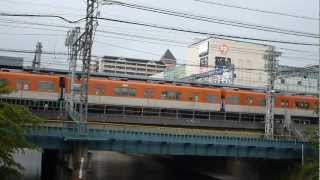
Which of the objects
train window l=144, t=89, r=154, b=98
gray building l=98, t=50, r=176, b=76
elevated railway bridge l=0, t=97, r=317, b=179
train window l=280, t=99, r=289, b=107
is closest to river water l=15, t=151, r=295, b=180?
elevated railway bridge l=0, t=97, r=317, b=179

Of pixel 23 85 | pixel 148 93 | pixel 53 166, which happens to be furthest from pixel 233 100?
pixel 23 85

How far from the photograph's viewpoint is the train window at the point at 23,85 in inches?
1655

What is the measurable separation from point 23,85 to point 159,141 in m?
13.0

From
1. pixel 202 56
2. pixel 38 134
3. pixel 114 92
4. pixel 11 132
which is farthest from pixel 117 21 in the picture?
pixel 202 56

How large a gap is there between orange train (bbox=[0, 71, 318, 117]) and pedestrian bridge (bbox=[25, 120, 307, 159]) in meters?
6.47

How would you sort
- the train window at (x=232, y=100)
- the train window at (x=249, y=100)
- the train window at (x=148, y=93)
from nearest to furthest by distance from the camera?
1. the train window at (x=148, y=93)
2. the train window at (x=232, y=100)
3. the train window at (x=249, y=100)

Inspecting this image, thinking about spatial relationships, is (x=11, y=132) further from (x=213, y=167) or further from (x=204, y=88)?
(x=213, y=167)

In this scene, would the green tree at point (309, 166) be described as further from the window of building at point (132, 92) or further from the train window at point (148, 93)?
the window of building at point (132, 92)

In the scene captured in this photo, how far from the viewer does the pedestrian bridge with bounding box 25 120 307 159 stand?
1347 inches

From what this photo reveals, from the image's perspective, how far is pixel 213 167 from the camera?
5238cm

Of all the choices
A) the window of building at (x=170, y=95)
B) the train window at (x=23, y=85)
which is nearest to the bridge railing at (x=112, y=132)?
the window of building at (x=170, y=95)

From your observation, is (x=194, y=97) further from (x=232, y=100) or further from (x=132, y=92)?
(x=132, y=92)

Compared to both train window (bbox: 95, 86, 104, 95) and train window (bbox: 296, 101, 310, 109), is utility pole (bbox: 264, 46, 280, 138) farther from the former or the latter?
train window (bbox: 95, 86, 104, 95)

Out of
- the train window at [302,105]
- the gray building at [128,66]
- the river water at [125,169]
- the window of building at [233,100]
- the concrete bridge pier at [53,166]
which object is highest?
the gray building at [128,66]
